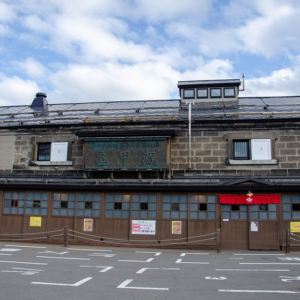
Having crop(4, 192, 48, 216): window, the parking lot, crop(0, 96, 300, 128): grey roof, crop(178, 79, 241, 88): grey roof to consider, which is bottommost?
the parking lot

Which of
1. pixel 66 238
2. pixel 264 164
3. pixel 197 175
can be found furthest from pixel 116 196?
pixel 264 164

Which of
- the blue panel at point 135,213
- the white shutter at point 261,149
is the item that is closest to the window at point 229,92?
the white shutter at point 261,149

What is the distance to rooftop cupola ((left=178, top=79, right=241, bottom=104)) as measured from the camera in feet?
77.3

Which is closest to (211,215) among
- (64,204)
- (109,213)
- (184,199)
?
(184,199)

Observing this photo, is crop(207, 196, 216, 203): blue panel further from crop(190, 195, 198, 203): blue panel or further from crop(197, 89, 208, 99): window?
crop(197, 89, 208, 99): window

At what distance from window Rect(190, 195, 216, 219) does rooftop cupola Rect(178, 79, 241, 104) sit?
896 centimetres

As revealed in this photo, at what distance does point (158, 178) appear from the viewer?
17906 mm

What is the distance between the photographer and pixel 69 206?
17.9m

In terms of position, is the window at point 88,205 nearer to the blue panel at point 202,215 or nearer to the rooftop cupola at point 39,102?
the blue panel at point 202,215

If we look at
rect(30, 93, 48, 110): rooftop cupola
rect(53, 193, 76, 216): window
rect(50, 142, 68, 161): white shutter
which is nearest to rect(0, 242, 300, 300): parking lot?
rect(53, 193, 76, 216): window

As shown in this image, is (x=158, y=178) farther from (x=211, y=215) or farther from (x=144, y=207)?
(x=211, y=215)

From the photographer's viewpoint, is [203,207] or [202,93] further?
[202,93]

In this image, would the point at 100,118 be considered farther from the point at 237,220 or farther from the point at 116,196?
the point at 237,220

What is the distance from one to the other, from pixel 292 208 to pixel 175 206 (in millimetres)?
5854
